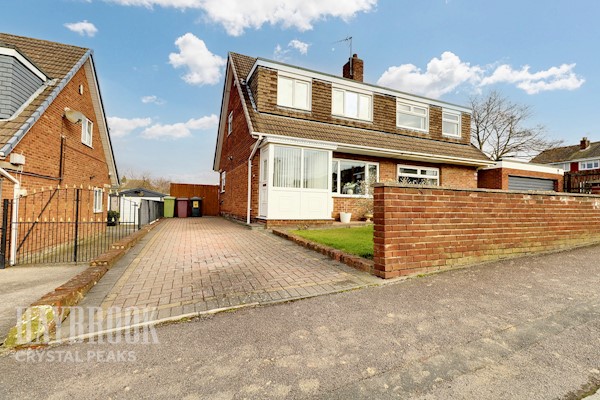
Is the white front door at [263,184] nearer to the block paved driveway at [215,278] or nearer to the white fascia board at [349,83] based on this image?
the block paved driveway at [215,278]

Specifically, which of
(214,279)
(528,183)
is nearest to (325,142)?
(214,279)

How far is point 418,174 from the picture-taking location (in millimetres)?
12914

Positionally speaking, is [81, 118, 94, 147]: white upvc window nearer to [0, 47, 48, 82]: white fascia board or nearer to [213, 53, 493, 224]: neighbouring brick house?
[0, 47, 48, 82]: white fascia board

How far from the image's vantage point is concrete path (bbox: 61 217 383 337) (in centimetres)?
317

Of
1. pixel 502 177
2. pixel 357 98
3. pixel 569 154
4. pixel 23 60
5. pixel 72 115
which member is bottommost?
pixel 502 177

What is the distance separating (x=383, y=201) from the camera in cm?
388

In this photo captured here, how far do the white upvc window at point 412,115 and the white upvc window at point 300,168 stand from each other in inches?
234

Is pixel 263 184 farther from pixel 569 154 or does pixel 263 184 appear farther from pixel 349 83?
pixel 569 154

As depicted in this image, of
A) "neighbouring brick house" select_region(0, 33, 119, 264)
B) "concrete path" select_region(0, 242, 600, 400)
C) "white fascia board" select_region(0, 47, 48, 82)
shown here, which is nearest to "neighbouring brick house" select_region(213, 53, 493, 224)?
"neighbouring brick house" select_region(0, 33, 119, 264)

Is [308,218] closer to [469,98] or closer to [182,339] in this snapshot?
[182,339]

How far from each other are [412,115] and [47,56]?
15.3 metres

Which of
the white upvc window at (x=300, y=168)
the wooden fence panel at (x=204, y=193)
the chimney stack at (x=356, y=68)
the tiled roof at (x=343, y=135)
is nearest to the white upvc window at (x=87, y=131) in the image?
the tiled roof at (x=343, y=135)

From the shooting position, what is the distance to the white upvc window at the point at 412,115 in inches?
533

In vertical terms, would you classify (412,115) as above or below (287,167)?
above
